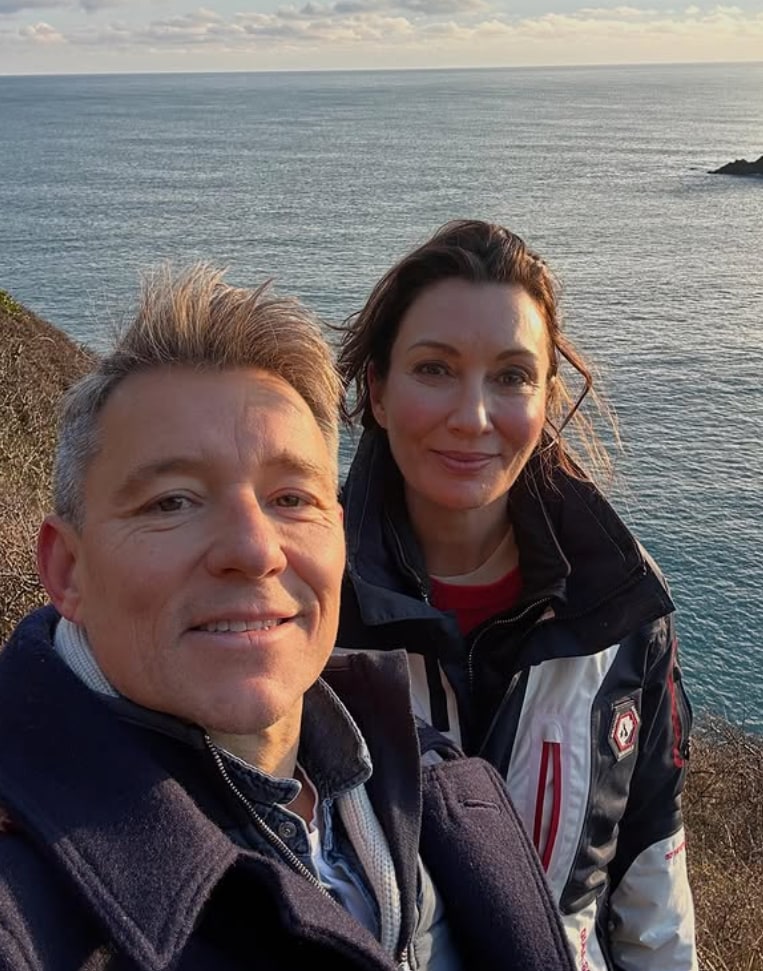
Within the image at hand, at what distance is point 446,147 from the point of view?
4412 inches

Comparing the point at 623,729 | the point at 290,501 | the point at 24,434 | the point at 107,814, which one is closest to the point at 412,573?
the point at 623,729

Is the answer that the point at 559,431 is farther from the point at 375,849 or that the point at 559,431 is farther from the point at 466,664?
the point at 375,849

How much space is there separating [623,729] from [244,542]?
1.92 m

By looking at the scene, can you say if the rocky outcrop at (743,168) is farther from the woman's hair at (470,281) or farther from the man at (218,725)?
the man at (218,725)

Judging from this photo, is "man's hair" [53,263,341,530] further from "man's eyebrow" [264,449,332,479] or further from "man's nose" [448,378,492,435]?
"man's nose" [448,378,492,435]

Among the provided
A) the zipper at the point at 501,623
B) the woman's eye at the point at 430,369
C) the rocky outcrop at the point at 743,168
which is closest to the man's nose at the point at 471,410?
the woman's eye at the point at 430,369

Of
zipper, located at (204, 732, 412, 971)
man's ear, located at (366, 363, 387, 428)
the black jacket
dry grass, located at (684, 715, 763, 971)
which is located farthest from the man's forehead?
dry grass, located at (684, 715, 763, 971)

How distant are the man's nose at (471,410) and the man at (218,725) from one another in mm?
1226

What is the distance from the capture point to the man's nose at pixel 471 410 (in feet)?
12.8

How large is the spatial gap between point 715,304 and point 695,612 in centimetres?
3022

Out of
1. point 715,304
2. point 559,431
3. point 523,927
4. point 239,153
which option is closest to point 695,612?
point 559,431

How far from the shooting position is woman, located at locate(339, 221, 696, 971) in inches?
142

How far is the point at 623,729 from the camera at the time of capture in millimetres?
3631

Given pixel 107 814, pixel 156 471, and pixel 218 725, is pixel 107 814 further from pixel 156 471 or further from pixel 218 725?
pixel 156 471
